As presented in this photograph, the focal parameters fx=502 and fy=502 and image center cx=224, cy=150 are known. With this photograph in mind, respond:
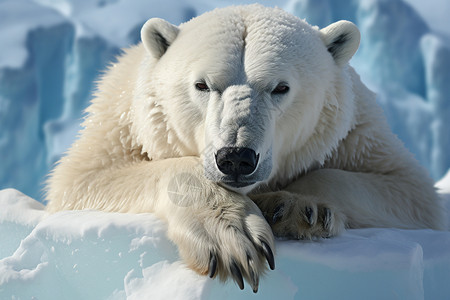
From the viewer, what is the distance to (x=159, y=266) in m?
1.49

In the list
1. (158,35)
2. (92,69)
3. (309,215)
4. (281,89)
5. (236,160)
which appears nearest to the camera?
(236,160)

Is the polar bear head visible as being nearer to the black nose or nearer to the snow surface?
the black nose

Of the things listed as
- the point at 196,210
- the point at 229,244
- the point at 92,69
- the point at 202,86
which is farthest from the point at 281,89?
the point at 92,69

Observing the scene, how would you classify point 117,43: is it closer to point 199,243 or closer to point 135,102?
point 135,102

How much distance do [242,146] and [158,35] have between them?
2.73 feet

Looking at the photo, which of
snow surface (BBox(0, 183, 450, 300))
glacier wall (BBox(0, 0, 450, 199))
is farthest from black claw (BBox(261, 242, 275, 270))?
glacier wall (BBox(0, 0, 450, 199))

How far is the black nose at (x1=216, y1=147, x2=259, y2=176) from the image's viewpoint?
1431 millimetres

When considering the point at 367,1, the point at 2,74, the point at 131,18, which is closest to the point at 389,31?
the point at 367,1

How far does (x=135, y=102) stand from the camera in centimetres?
212

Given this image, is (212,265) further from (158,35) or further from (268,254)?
(158,35)

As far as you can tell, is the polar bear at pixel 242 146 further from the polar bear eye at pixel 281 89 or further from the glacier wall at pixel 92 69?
the glacier wall at pixel 92 69

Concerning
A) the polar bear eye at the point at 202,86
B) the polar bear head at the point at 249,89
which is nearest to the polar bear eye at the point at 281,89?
the polar bear head at the point at 249,89

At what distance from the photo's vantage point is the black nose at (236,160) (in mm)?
1431

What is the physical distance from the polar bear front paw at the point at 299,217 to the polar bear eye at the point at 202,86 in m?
0.46
